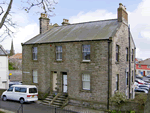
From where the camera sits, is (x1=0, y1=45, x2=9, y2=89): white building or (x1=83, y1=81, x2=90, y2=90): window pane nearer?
Answer: (x1=83, y1=81, x2=90, y2=90): window pane

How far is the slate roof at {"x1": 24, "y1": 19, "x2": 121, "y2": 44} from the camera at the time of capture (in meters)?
16.7

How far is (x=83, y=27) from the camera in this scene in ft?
66.3

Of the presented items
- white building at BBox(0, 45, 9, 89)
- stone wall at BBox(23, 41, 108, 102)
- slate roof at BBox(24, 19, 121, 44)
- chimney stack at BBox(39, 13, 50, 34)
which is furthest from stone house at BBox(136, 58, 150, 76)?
stone wall at BBox(23, 41, 108, 102)

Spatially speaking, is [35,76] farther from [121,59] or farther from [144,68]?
[144,68]

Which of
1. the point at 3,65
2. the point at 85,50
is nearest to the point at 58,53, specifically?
the point at 85,50

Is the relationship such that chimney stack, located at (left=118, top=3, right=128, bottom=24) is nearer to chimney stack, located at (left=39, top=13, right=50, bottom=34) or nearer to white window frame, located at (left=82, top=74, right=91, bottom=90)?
white window frame, located at (left=82, top=74, right=91, bottom=90)

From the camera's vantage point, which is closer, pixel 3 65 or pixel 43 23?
pixel 43 23

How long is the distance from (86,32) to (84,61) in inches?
153

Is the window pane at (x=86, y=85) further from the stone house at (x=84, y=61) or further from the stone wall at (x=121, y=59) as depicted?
the stone wall at (x=121, y=59)

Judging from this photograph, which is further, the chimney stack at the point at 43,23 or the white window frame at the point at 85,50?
the chimney stack at the point at 43,23

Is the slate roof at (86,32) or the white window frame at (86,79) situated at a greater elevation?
the slate roof at (86,32)

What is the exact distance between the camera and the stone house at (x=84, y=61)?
51.3 feet

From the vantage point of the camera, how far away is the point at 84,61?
652 inches

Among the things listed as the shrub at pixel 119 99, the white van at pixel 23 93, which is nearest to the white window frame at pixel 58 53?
A: the white van at pixel 23 93
